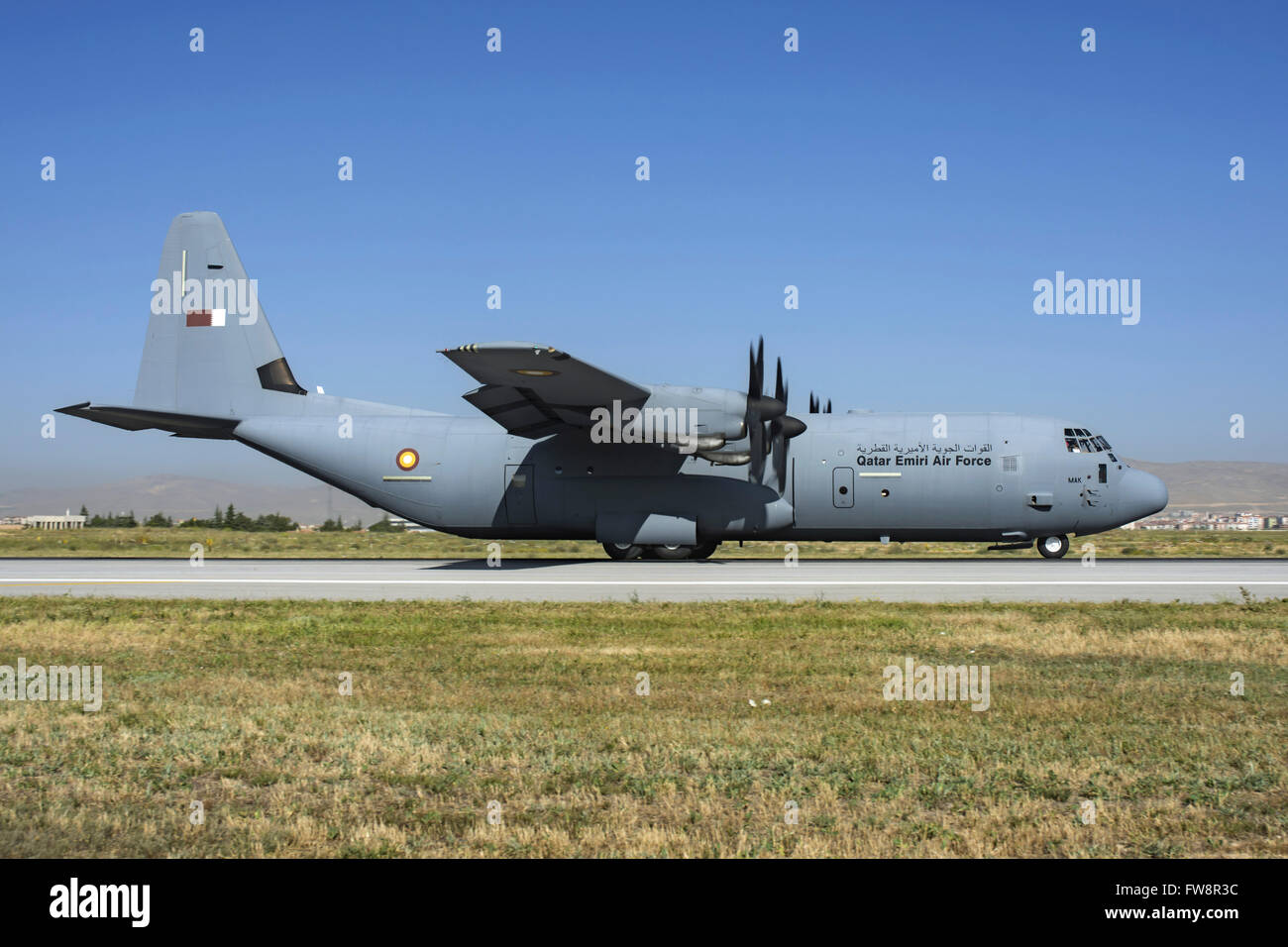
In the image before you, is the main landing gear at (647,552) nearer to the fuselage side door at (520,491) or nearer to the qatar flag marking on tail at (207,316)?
the fuselage side door at (520,491)

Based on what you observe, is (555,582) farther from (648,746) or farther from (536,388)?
(648,746)

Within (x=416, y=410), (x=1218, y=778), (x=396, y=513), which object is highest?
(x=416, y=410)

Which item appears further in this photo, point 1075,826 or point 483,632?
point 483,632

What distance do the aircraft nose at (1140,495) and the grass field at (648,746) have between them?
48.6ft

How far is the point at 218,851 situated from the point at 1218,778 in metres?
6.98

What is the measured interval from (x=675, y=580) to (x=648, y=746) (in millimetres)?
15262

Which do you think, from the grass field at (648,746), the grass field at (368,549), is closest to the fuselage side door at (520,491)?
the grass field at (368,549)

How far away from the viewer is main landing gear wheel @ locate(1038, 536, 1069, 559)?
30484 millimetres

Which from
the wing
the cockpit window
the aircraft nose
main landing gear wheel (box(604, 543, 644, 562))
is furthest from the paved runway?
the wing

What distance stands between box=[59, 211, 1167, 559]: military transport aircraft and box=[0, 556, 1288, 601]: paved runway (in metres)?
1.27

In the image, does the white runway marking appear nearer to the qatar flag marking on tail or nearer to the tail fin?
the tail fin

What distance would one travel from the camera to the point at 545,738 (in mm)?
8492

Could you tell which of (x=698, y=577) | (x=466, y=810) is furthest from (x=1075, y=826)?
(x=698, y=577)
